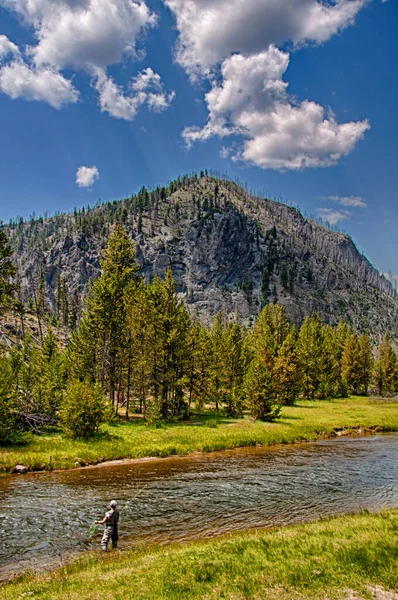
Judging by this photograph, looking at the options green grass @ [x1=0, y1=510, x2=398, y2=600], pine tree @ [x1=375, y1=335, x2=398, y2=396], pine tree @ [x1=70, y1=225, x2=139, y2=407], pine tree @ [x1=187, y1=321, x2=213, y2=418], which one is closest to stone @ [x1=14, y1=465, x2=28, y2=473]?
green grass @ [x1=0, y1=510, x2=398, y2=600]

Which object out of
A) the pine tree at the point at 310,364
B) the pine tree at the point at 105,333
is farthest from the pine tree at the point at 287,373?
the pine tree at the point at 105,333

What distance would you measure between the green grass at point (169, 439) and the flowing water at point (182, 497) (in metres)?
1.82

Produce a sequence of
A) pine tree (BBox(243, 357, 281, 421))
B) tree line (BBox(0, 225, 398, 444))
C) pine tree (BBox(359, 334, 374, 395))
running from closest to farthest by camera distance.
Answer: tree line (BBox(0, 225, 398, 444)) < pine tree (BBox(243, 357, 281, 421)) < pine tree (BBox(359, 334, 374, 395))

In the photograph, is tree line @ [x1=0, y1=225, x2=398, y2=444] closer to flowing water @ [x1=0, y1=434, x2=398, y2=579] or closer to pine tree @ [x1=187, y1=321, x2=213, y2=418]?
pine tree @ [x1=187, y1=321, x2=213, y2=418]

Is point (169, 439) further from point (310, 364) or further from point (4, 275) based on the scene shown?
point (310, 364)

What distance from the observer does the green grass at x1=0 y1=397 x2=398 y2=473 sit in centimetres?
2809

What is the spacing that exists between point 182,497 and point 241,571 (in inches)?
429

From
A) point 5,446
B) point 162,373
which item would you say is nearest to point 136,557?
point 5,446

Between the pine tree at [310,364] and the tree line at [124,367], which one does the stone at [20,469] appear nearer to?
the tree line at [124,367]

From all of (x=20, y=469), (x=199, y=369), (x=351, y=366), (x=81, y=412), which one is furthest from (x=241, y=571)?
(x=351, y=366)

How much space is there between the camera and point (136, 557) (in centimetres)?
1360

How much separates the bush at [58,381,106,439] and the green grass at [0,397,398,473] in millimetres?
978

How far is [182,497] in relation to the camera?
21.8 m

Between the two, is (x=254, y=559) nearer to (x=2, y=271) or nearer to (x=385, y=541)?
(x=385, y=541)
